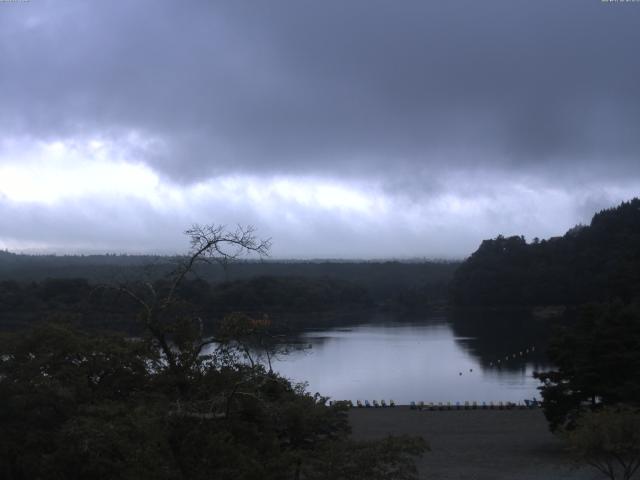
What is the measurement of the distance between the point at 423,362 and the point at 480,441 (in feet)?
75.7

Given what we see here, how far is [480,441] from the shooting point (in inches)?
810

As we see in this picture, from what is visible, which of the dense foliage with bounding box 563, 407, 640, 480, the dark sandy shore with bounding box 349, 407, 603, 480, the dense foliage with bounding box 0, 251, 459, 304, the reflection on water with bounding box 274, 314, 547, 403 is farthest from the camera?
the dense foliage with bounding box 0, 251, 459, 304

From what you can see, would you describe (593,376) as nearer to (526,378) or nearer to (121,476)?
(121,476)

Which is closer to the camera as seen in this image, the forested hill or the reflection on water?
the reflection on water

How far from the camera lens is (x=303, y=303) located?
7338 centimetres

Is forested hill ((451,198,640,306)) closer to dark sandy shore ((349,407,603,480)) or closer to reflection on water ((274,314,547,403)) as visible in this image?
reflection on water ((274,314,547,403))

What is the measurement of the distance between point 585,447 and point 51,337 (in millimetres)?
8409

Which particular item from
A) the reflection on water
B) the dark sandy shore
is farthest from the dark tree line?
the reflection on water

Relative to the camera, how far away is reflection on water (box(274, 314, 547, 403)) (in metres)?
33.5

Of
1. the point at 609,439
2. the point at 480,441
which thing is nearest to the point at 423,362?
the point at 480,441

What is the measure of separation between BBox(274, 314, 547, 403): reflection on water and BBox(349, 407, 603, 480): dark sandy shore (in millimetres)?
3370

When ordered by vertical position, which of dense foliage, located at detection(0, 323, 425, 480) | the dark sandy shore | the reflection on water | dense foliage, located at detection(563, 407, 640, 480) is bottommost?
the reflection on water

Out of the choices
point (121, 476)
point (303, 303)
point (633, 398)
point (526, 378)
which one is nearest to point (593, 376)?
point (633, 398)

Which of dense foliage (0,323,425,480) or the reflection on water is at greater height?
dense foliage (0,323,425,480)
